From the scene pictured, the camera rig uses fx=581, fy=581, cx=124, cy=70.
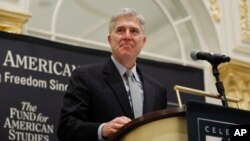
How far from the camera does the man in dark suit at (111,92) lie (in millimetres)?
2961

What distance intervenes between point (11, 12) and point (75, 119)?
3.83m

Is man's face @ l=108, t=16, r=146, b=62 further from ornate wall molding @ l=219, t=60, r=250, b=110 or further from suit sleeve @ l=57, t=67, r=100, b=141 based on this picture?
ornate wall molding @ l=219, t=60, r=250, b=110

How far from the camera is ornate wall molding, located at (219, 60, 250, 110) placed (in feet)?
26.7

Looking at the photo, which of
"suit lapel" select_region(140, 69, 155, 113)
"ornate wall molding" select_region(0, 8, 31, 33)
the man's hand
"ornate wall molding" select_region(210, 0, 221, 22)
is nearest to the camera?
the man's hand

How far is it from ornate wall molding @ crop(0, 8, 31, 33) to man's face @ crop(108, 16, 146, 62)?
3.39m

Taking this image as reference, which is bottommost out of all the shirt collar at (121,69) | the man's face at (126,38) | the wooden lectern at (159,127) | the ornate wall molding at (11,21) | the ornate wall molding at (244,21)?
the wooden lectern at (159,127)

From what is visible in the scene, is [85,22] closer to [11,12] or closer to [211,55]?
[11,12]

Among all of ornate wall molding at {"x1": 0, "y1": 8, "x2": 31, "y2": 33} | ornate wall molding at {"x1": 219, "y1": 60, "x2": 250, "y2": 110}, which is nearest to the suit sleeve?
ornate wall molding at {"x1": 0, "y1": 8, "x2": 31, "y2": 33}

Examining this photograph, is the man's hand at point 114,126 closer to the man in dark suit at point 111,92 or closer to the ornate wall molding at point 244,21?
the man in dark suit at point 111,92

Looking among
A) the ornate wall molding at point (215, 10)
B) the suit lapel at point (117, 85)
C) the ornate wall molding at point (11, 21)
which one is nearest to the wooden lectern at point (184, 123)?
the suit lapel at point (117, 85)

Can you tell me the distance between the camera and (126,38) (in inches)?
129

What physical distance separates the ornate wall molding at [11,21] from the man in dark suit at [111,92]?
3.39m

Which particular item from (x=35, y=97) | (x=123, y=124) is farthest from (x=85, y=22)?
(x=123, y=124)

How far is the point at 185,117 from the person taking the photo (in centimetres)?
258
